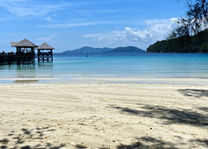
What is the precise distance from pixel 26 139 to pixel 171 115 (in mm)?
3738

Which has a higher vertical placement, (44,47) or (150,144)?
(44,47)

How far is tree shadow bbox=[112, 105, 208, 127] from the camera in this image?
5.48m

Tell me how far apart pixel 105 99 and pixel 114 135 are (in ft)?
12.6

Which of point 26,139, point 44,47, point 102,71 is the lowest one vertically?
point 26,139

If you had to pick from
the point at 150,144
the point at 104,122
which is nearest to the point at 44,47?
the point at 104,122

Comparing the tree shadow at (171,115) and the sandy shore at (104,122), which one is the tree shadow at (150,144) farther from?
the tree shadow at (171,115)

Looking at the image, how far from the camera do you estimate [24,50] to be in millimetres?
45938

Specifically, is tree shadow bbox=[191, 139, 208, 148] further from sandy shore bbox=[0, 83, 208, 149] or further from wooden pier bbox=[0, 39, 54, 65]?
wooden pier bbox=[0, 39, 54, 65]

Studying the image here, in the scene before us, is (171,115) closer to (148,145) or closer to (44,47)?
(148,145)

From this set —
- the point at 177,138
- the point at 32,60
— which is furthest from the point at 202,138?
the point at 32,60

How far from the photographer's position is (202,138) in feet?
14.2

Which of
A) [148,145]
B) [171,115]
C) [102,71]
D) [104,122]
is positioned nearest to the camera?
[148,145]

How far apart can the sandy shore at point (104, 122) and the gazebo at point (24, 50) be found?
37.5m

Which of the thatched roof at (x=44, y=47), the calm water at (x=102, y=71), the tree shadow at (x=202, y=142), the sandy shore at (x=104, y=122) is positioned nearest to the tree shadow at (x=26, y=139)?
the sandy shore at (x=104, y=122)
